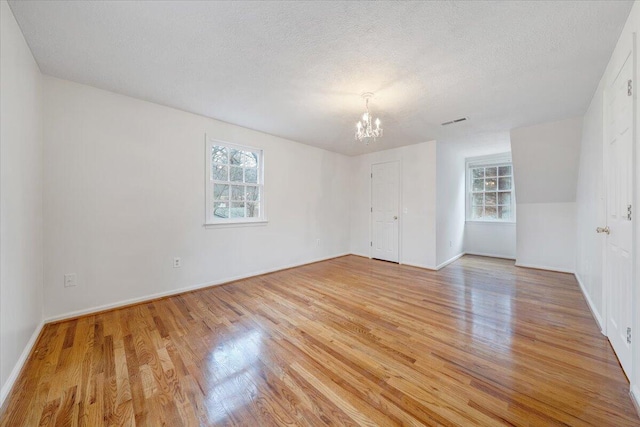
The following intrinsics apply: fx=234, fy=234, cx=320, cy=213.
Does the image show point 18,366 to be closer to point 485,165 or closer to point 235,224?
point 235,224

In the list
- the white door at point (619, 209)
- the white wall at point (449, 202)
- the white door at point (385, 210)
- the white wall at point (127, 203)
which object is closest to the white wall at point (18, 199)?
the white wall at point (127, 203)

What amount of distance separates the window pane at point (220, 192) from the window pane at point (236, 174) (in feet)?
0.60

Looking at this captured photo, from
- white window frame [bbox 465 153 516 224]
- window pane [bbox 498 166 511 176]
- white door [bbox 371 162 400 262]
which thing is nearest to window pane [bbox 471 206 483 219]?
white window frame [bbox 465 153 516 224]

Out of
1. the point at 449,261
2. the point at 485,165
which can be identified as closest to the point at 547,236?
the point at 449,261

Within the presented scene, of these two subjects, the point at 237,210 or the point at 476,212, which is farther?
the point at 476,212

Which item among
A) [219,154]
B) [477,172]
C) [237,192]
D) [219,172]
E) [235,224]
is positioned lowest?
[235,224]

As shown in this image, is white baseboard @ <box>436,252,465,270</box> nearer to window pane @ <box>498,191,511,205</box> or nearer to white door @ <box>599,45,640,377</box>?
window pane @ <box>498,191,511,205</box>

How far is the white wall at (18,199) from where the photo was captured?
1.45 m

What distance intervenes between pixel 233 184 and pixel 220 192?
0.23 m

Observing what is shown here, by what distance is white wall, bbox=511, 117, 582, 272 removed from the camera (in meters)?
3.46

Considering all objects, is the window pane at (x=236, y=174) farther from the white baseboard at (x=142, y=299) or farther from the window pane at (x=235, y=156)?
the white baseboard at (x=142, y=299)

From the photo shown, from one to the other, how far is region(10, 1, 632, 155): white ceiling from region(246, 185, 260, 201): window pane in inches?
48.9

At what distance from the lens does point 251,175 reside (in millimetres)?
3887

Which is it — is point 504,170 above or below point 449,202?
above
